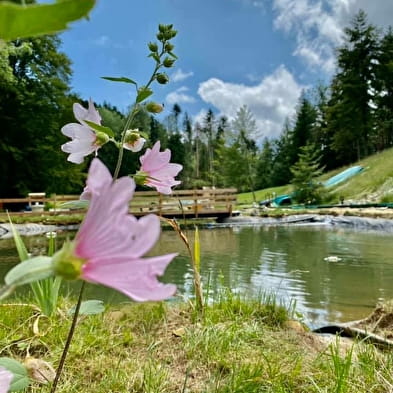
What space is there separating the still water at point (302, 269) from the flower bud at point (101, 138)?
147 cm

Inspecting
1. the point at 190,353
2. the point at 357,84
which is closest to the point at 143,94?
the point at 190,353

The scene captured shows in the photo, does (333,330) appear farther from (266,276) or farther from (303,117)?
(303,117)

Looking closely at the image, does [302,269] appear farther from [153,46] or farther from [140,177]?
[140,177]

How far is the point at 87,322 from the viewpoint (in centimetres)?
170

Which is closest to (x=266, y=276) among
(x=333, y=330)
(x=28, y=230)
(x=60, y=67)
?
(x=333, y=330)

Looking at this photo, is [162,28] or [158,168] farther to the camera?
[162,28]

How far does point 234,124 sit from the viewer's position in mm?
25469

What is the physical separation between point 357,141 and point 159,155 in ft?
79.7

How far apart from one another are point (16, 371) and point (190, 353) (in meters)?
0.97

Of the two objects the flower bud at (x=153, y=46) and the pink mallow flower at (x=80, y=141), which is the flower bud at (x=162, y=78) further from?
the pink mallow flower at (x=80, y=141)

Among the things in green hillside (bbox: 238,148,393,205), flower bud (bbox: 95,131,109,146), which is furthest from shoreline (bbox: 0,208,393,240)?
flower bud (bbox: 95,131,109,146)

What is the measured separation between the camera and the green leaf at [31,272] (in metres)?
0.27

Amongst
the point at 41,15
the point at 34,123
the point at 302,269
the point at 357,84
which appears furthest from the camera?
the point at 357,84

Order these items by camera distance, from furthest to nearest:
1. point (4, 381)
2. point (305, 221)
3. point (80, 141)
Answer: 1. point (305, 221)
2. point (80, 141)
3. point (4, 381)
